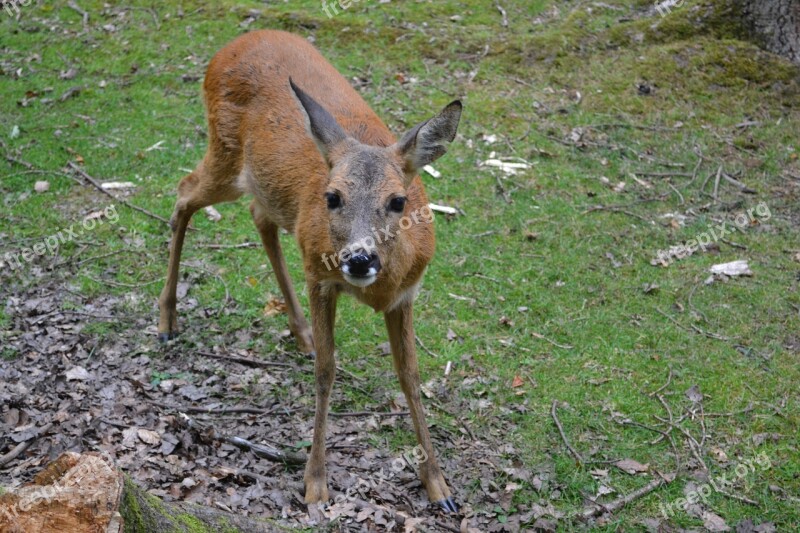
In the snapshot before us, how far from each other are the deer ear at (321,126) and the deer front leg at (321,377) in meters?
0.86

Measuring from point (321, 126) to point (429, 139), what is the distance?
646 mm

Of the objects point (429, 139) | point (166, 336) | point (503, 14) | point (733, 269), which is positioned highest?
point (429, 139)

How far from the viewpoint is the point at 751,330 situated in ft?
21.6

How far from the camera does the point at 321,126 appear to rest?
4773 millimetres

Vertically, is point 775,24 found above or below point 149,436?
above

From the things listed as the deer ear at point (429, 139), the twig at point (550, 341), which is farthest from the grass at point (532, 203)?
the deer ear at point (429, 139)

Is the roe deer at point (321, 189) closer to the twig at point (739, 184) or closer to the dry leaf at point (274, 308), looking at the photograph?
the dry leaf at point (274, 308)

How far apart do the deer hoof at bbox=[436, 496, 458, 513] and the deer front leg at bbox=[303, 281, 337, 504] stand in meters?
0.70

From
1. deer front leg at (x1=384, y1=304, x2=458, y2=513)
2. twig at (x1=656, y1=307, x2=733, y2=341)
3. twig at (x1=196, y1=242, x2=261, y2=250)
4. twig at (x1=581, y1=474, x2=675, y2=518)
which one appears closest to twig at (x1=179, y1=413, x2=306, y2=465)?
deer front leg at (x1=384, y1=304, x2=458, y2=513)

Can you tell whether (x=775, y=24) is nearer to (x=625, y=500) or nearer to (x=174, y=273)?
(x=625, y=500)

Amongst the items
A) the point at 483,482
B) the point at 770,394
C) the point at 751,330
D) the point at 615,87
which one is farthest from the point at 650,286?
the point at 615,87

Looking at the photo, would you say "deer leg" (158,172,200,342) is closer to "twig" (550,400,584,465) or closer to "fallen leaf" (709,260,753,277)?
"twig" (550,400,584,465)

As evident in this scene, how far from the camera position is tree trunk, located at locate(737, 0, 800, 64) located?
983 cm

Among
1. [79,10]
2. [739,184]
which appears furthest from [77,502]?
[79,10]
